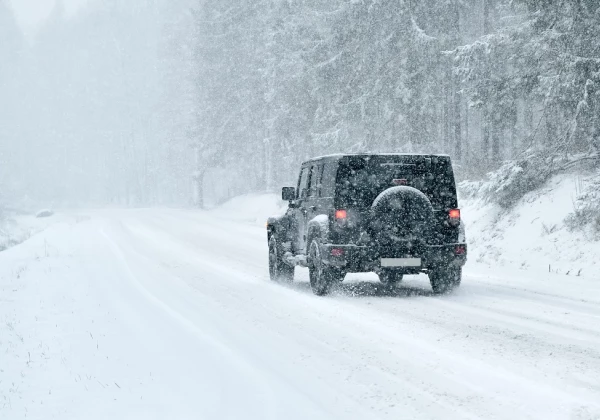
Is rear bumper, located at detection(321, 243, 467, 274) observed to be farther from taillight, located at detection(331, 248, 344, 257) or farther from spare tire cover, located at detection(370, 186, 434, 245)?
spare tire cover, located at detection(370, 186, 434, 245)

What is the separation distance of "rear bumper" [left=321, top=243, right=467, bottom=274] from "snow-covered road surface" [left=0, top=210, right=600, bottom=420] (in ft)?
1.70

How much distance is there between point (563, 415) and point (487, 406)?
528 millimetres

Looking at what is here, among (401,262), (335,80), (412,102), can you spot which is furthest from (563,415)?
(335,80)

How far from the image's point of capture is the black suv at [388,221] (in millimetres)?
10664

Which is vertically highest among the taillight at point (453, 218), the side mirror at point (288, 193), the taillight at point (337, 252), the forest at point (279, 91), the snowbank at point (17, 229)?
the forest at point (279, 91)

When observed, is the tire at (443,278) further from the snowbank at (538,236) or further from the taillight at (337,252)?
the snowbank at (538,236)

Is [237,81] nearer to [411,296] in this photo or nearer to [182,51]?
[182,51]

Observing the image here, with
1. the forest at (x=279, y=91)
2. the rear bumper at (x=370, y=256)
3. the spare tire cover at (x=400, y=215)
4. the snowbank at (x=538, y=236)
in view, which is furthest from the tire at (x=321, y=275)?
the forest at (x=279, y=91)

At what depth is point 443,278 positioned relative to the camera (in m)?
11.0

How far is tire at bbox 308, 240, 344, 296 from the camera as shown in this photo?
36.0 feet

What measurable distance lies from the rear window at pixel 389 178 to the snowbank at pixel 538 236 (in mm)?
3259

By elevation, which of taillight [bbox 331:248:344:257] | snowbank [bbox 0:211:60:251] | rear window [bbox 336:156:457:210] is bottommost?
snowbank [bbox 0:211:60:251]

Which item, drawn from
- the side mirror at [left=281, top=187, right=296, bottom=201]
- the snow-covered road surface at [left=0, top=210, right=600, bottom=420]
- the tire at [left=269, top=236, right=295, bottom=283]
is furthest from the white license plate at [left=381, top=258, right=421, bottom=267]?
the tire at [left=269, top=236, right=295, bottom=283]

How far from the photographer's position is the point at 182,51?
6138cm
